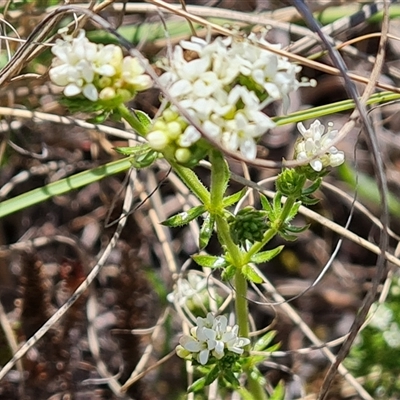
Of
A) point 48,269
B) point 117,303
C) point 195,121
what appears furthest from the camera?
point 48,269

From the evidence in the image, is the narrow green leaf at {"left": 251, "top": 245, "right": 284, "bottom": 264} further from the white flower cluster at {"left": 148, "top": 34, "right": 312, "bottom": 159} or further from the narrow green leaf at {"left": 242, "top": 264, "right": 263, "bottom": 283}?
the white flower cluster at {"left": 148, "top": 34, "right": 312, "bottom": 159}

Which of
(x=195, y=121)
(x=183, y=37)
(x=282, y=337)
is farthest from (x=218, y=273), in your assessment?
(x=195, y=121)

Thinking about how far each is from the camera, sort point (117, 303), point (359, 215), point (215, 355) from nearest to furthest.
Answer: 1. point (215, 355)
2. point (117, 303)
3. point (359, 215)

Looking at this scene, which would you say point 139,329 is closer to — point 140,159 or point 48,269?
point 48,269

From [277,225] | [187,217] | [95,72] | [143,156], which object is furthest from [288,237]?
[95,72]

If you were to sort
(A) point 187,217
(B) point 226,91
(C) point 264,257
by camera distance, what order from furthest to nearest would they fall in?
1. (C) point 264,257
2. (A) point 187,217
3. (B) point 226,91

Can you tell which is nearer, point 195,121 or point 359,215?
point 195,121

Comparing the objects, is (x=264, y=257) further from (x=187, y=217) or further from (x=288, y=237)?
(x=187, y=217)
